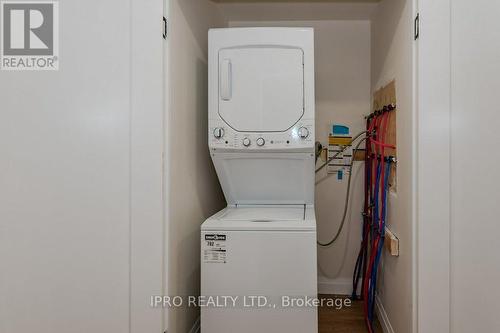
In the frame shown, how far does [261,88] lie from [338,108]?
3.90 feet

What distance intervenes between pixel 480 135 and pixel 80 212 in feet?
5.94

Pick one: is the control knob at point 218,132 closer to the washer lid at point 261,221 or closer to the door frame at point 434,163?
the washer lid at point 261,221

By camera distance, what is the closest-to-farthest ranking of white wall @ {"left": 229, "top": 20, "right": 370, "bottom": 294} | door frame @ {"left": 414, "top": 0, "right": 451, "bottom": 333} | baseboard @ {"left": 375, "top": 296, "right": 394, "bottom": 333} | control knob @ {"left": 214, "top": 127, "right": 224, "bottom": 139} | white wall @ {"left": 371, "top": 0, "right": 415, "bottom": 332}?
door frame @ {"left": 414, "top": 0, "right": 451, "bottom": 333} → white wall @ {"left": 371, "top": 0, "right": 415, "bottom": 332} → control knob @ {"left": 214, "top": 127, "right": 224, "bottom": 139} → baseboard @ {"left": 375, "top": 296, "right": 394, "bottom": 333} → white wall @ {"left": 229, "top": 20, "right": 370, "bottom": 294}

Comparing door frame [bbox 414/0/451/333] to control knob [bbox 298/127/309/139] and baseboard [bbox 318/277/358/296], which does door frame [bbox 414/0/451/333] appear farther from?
baseboard [bbox 318/277/358/296]

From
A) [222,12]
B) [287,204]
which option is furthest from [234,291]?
[222,12]

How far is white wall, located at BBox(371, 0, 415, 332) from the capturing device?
1.55 meters

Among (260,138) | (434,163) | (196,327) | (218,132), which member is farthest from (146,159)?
(434,163)

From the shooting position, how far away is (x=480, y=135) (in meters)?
1.17

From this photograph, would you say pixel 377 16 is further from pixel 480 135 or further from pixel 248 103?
pixel 480 135

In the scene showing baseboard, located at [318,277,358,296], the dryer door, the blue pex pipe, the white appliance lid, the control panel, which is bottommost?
baseboard, located at [318,277,358,296]

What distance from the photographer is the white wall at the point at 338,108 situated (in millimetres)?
2742

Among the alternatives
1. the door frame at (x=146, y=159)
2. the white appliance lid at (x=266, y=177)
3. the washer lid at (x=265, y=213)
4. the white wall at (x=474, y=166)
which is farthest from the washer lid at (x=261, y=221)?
the white wall at (x=474, y=166)

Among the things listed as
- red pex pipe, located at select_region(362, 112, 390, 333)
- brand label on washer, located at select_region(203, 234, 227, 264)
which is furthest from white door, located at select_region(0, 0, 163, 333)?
red pex pipe, located at select_region(362, 112, 390, 333)

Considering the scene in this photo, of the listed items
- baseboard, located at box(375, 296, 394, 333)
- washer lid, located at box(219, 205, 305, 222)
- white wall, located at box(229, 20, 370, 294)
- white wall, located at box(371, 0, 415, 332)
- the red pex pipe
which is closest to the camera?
white wall, located at box(371, 0, 415, 332)
